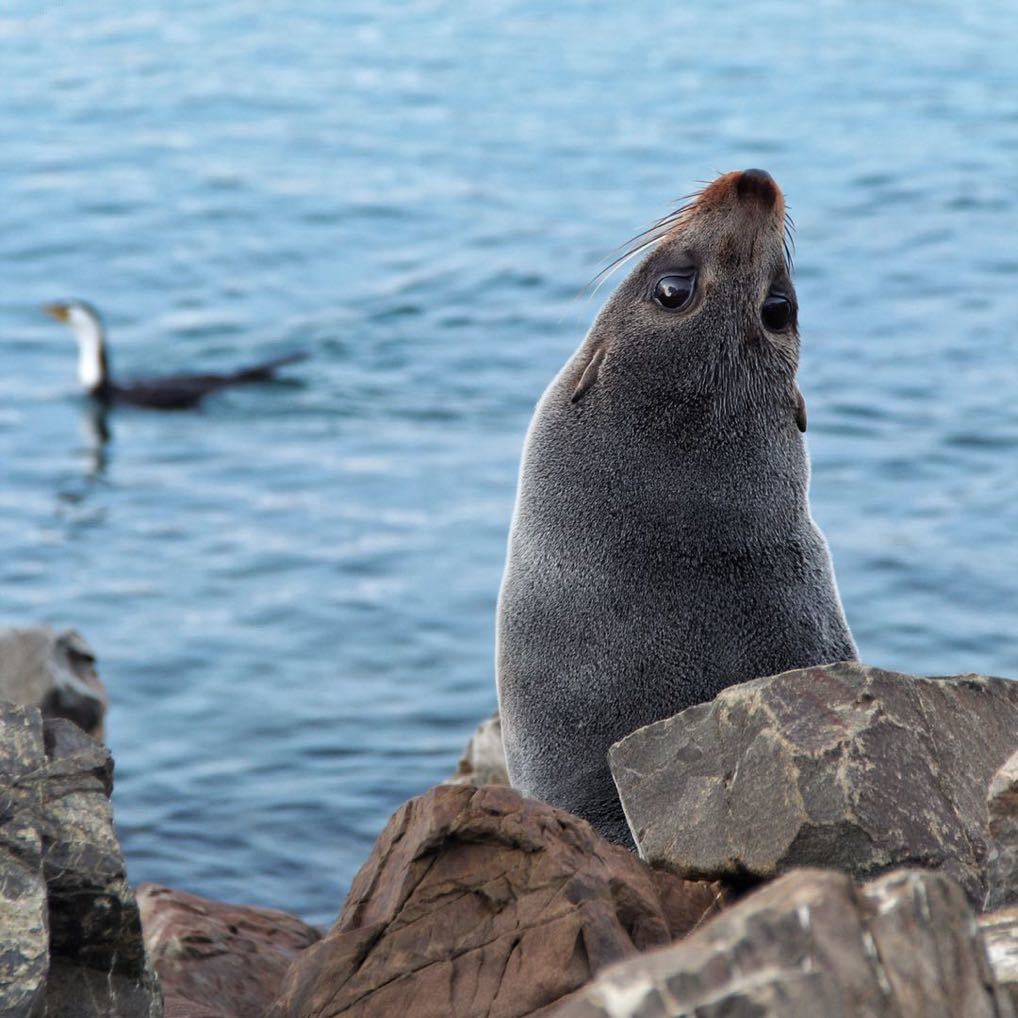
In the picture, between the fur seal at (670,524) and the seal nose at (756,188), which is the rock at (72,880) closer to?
the fur seal at (670,524)

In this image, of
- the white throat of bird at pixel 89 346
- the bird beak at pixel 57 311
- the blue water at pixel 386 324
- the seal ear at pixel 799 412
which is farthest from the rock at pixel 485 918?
the bird beak at pixel 57 311

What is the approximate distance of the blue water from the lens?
10.9 m

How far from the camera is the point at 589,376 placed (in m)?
5.73

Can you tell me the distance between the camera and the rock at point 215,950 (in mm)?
5250

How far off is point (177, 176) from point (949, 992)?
19748 millimetres

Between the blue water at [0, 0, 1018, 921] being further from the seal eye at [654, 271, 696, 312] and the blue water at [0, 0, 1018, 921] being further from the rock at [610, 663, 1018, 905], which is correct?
the rock at [610, 663, 1018, 905]

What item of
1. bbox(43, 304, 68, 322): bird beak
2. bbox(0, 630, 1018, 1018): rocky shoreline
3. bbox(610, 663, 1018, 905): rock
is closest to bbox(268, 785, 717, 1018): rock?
bbox(0, 630, 1018, 1018): rocky shoreline

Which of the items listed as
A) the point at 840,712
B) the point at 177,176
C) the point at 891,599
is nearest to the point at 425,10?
the point at 177,176

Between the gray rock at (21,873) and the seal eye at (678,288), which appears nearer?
the gray rock at (21,873)

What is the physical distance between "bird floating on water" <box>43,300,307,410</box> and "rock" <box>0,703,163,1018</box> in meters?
11.9

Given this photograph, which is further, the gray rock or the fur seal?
the fur seal

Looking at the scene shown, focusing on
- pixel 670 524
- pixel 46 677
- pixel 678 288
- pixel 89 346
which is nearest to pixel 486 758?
pixel 670 524

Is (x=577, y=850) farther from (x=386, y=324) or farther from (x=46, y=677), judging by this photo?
(x=386, y=324)

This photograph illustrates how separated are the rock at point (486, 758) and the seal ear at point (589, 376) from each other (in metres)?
1.82
